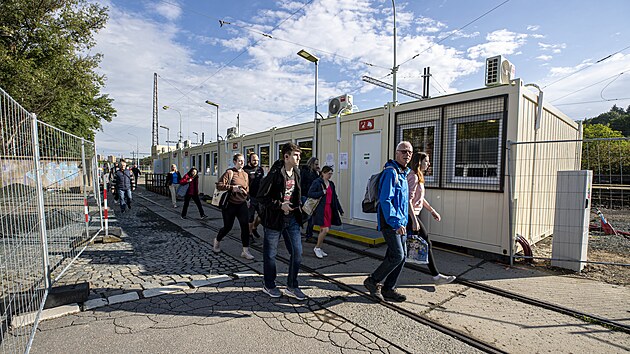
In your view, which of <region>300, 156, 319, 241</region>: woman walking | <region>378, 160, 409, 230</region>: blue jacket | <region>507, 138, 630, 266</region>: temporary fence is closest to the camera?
<region>378, 160, 409, 230</region>: blue jacket

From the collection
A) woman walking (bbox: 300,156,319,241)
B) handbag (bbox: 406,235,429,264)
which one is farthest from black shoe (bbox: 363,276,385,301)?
woman walking (bbox: 300,156,319,241)

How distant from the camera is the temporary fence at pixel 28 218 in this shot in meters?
2.45

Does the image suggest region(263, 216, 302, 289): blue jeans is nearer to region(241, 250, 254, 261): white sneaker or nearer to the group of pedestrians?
the group of pedestrians

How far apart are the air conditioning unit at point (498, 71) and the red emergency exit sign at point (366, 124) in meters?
2.72

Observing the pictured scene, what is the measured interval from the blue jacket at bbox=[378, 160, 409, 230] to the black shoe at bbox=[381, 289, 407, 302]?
84cm

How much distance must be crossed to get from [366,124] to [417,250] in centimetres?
448

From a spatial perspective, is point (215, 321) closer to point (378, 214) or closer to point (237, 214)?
point (378, 214)

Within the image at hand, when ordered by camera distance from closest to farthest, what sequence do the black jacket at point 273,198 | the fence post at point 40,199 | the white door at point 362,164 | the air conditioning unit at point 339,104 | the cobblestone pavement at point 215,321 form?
1. the cobblestone pavement at point 215,321
2. the fence post at point 40,199
3. the black jacket at point 273,198
4. the white door at point 362,164
5. the air conditioning unit at point 339,104

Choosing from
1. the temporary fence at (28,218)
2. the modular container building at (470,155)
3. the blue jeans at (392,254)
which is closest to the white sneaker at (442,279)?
the blue jeans at (392,254)

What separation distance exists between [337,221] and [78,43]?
13051 mm

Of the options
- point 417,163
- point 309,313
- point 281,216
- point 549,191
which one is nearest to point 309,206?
point 281,216

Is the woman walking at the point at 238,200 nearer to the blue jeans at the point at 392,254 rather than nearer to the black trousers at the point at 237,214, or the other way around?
the black trousers at the point at 237,214

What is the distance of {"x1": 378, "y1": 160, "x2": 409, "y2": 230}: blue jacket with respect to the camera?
342cm

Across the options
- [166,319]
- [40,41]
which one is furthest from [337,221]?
[40,41]
